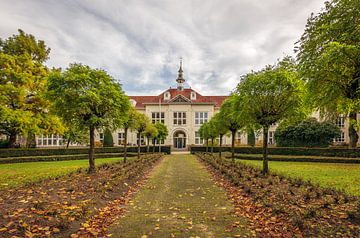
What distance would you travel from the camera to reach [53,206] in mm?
5914

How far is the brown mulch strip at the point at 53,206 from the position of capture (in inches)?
180

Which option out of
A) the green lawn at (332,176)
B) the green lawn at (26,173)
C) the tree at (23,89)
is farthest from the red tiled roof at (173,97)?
the green lawn at (332,176)

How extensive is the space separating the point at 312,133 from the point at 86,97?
112 ft

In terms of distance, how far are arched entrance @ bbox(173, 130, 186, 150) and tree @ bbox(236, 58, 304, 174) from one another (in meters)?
39.9

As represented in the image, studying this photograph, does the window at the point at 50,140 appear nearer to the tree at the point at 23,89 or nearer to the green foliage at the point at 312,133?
the tree at the point at 23,89

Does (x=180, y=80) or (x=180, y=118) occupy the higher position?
(x=180, y=80)

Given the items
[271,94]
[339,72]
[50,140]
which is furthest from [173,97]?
[339,72]

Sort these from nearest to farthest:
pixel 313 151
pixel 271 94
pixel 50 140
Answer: pixel 271 94 → pixel 313 151 → pixel 50 140

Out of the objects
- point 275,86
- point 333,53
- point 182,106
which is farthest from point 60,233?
point 182,106

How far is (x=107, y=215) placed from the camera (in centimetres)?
603

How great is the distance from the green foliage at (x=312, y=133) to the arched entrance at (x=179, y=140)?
67.6 ft

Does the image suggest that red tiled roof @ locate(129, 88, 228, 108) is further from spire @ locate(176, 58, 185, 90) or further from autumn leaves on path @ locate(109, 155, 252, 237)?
autumn leaves on path @ locate(109, 155, 252, 237)

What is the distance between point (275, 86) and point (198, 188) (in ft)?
17.8

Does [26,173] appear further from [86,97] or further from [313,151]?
[313,151]
